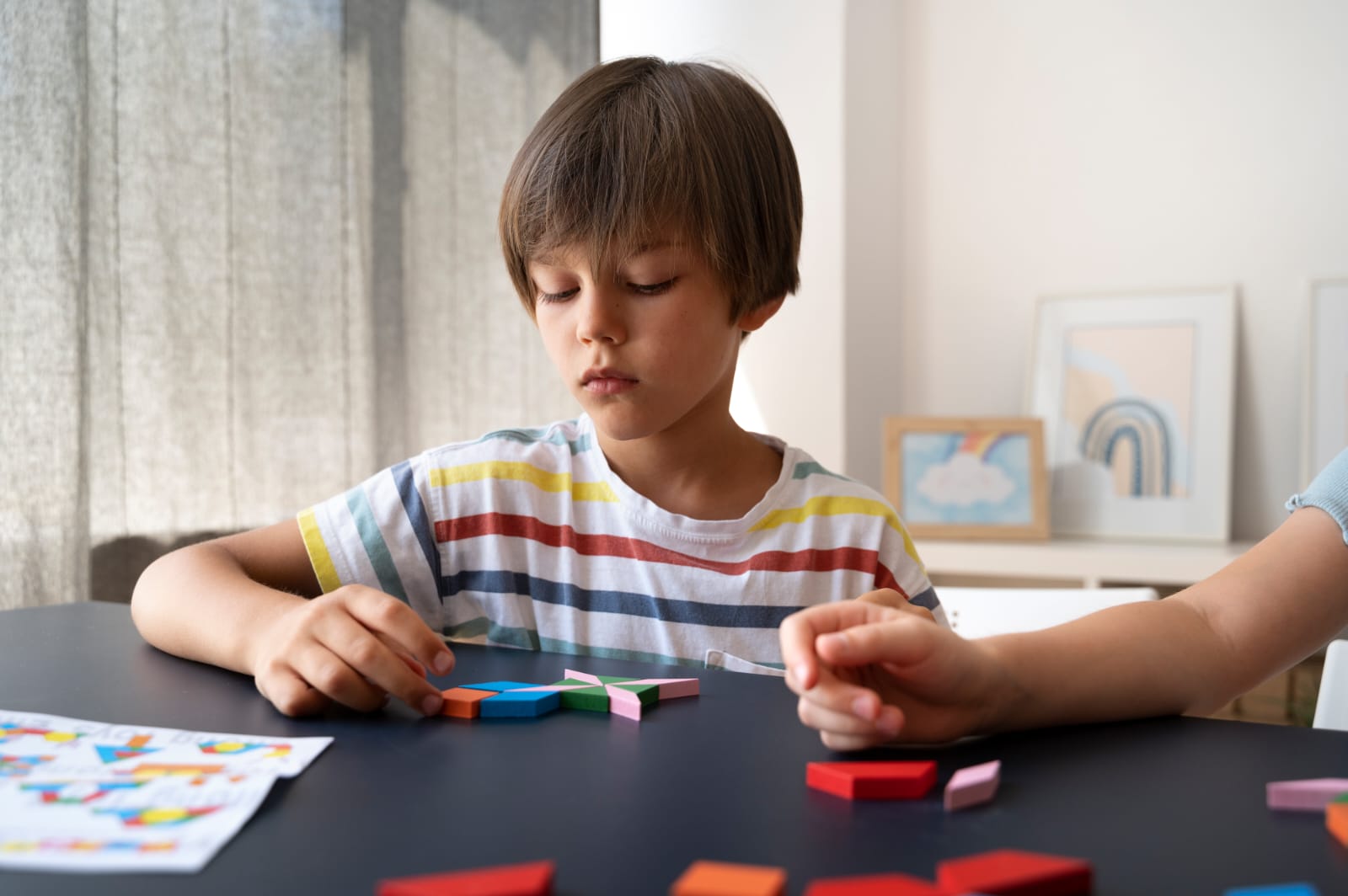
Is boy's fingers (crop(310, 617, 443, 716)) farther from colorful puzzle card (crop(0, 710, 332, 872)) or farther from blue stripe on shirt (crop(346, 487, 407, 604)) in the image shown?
blue stripe on shirt (crop(346, 487, 407, 604))

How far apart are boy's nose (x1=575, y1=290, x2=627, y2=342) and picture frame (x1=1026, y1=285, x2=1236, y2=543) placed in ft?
6.08

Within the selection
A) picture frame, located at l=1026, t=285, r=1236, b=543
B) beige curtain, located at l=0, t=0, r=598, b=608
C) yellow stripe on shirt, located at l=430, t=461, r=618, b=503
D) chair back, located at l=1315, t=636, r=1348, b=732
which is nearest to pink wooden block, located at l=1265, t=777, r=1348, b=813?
chair back, located at l=1315, t=636, r=1348, b=732

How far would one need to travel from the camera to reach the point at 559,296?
96 centimetres

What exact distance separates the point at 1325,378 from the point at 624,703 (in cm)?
225

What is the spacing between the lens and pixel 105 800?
43 cm

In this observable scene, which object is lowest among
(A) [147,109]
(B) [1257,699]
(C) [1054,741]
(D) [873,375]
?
(B) [1257,699]

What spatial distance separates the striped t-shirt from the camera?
1.01 meters

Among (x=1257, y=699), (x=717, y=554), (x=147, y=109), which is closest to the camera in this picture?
(x=717, y=554)

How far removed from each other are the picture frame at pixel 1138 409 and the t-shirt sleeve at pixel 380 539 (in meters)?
1.86

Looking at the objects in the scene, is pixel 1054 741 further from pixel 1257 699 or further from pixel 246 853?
pixel 1257 699

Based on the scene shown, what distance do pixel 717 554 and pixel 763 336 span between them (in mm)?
1732

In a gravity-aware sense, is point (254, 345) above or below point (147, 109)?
below

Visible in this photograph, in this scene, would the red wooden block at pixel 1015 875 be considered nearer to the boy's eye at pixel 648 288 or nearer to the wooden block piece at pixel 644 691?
the wooden block piece at pixel 644 691

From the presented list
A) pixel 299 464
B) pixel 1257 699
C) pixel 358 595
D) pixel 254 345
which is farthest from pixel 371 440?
pixel 1257 699
